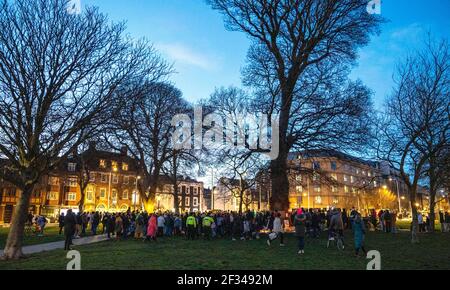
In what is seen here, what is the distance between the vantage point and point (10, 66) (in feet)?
46.0

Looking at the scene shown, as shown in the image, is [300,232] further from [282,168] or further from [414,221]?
[282,168]

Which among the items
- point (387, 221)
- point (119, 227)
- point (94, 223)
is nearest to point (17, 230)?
point (119, 227)

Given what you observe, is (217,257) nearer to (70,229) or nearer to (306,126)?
(70,229)

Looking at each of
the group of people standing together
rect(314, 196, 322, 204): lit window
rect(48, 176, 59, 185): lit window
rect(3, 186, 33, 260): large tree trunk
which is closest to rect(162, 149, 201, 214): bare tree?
the group of people standing together

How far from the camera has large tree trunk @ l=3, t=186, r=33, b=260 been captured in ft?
44.0

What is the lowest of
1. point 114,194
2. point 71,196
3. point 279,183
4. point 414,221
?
point 414,221

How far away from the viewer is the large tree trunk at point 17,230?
44.0ft

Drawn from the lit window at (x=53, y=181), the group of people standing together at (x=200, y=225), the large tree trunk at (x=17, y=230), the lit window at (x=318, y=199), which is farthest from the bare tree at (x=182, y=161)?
the lit window at (x=318, y=199)

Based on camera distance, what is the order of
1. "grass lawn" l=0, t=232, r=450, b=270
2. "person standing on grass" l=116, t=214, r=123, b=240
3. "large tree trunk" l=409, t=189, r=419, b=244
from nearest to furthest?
"grass lawn" l=0, t=232, r=450, b=270 < "large tree trunk" l=409, t=189, r=419, b=244 < "person standing on grass" l=116, t=214, r=123, b=240

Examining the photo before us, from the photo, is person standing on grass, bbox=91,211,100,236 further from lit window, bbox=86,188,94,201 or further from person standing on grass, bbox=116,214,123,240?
lit window, bbox=86,188,94,201

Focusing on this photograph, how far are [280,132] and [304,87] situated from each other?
12.2 feet

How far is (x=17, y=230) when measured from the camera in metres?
13.5

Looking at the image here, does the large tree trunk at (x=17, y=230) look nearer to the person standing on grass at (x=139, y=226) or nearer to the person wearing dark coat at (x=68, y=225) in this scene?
the person wearing dark coat at (x=68, y=225)
